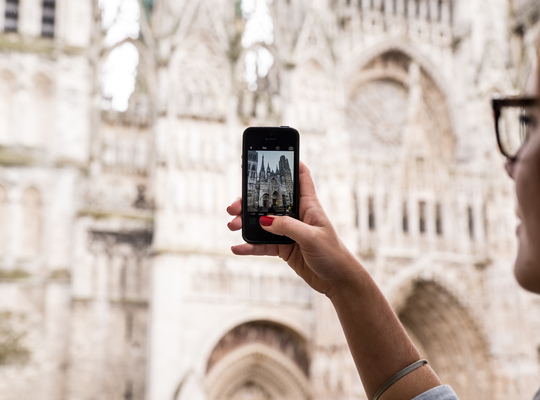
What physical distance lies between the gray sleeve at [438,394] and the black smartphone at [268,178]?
57 cm

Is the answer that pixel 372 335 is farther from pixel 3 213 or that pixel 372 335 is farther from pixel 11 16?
pixel 11 16

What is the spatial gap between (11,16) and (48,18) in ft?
3.49

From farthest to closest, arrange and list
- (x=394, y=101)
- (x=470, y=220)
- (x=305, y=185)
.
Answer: (x=394, y=101) < (x=470, y=220) < (x=305, y=185)

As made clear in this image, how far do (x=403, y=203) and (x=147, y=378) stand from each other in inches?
352

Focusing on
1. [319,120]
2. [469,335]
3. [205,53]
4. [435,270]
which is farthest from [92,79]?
[469,335]

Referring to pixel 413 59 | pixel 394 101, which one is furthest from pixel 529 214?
pixel 394 101

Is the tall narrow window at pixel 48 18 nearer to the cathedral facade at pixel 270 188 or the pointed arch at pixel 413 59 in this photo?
the pointed arch at pixel 413 59

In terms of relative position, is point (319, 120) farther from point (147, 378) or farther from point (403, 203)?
point (147, 378)

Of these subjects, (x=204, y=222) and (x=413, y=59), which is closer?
(x=204, y=222)

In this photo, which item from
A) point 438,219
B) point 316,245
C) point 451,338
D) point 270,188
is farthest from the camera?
point 438,219

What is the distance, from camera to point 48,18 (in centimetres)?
2188

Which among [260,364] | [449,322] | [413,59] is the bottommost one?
[260,364]

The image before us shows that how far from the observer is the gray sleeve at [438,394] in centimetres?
153

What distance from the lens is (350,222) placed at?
20281 mm
